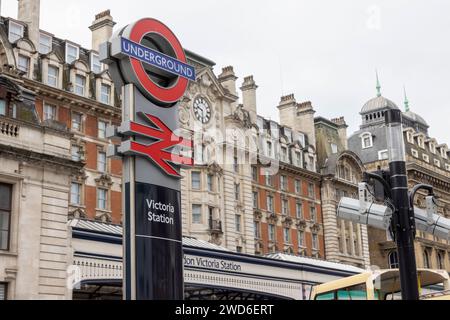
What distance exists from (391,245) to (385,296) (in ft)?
203

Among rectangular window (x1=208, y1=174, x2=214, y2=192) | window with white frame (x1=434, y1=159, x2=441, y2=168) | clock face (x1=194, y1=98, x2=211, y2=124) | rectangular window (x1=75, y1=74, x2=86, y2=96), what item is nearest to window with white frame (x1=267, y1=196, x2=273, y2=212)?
rectangular window (x1=208, y1=174, x2=214, y2=192)

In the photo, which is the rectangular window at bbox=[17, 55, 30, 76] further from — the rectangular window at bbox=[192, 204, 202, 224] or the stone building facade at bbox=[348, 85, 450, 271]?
the stone building facade at bbox=[348, 85, 450, 271]

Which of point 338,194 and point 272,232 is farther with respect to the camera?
point 338,194

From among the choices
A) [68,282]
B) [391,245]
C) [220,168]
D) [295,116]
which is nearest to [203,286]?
[68,282]

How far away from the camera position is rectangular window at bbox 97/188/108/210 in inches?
1960

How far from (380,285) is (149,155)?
26.3 feet

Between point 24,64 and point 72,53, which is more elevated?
point 72,53

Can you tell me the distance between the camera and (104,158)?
5122 centimetres

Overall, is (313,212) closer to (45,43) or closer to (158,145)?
(45,43)

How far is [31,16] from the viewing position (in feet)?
163

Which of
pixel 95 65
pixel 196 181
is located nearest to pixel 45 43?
pixel 95 65

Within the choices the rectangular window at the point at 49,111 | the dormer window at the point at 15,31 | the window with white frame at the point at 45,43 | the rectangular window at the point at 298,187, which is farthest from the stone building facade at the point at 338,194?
the dormer window at the point at 15,31

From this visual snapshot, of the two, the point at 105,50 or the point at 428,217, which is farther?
the point at 105,50
